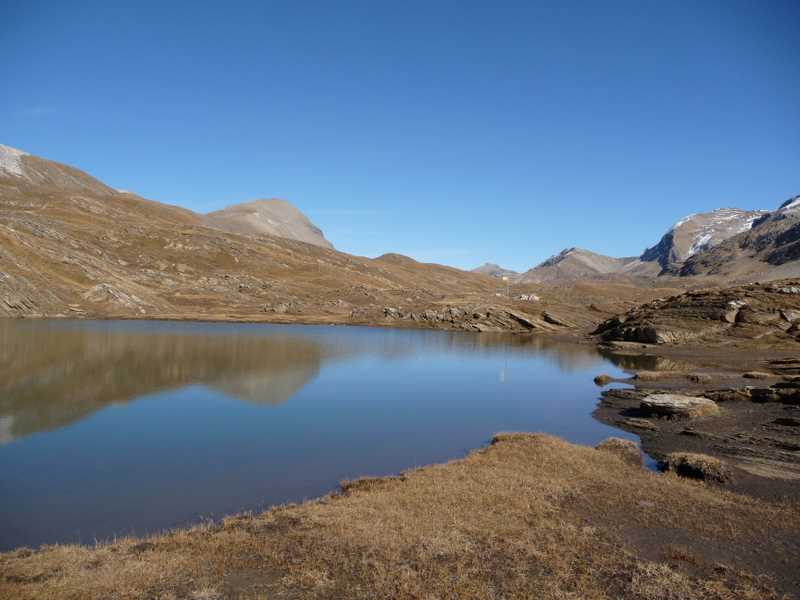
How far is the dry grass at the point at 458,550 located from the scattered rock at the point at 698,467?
1.51 metres

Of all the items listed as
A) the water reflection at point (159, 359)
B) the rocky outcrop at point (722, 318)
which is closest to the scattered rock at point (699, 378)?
the water reflection at point (159, 359)

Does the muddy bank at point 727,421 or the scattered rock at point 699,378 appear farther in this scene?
the scattered rock at point 699,378

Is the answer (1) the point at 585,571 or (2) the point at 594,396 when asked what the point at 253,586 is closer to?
(1) the point at 585,571

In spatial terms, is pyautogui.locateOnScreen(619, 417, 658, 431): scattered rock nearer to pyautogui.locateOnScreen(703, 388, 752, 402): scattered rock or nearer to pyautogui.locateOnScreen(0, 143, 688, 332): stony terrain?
pyautogui.locateOnScreen(703, 388, 752, 402): scattered rock

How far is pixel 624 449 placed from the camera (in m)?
25.3

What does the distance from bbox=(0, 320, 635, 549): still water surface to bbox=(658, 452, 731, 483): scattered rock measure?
698 cm

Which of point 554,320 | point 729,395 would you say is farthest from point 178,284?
point 729,395

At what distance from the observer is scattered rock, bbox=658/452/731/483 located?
69.9 feet

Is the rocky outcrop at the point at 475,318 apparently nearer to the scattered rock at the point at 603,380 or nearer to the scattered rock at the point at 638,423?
the scattered rock at the point at 603,380

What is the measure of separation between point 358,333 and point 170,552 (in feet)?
301

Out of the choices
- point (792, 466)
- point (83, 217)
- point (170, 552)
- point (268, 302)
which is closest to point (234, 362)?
point (170, 552)

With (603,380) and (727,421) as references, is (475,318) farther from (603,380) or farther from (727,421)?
(727,421)

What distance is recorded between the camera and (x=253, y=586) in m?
12.0

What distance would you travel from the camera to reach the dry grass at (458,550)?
11.9 meters
